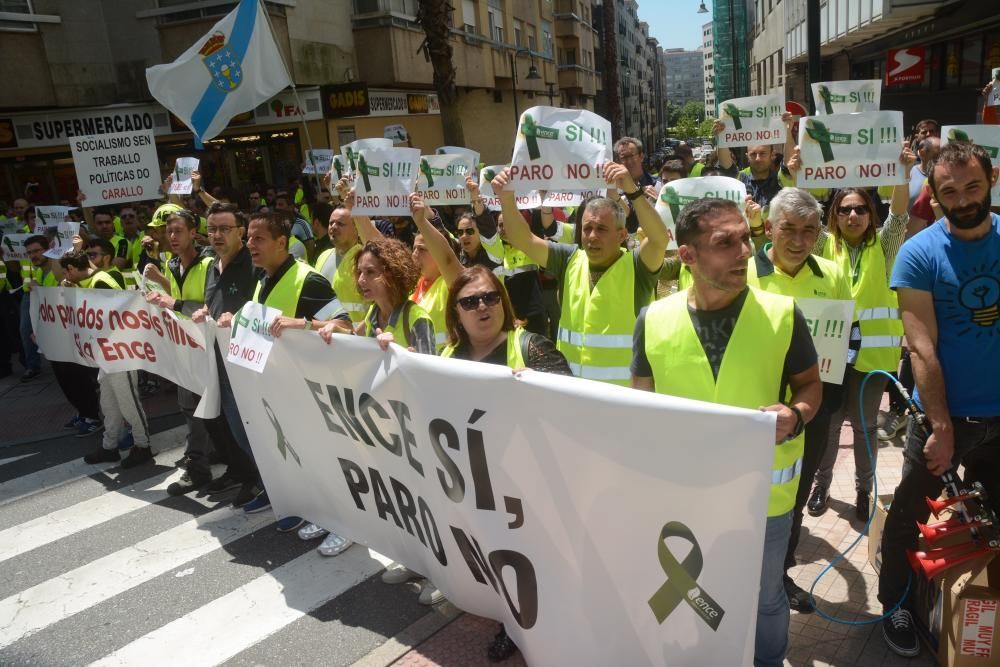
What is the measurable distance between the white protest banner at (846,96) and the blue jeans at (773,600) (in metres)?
5.36

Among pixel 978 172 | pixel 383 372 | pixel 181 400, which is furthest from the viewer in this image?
pixel 181 400

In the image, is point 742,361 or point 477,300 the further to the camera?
point 477,300

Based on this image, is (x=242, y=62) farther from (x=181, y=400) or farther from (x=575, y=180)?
(x=575, y=180)

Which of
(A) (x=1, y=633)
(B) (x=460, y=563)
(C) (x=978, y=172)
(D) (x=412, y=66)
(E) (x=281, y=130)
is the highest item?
(D) (x=412, y=66)

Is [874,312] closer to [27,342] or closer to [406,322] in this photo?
[406,322]

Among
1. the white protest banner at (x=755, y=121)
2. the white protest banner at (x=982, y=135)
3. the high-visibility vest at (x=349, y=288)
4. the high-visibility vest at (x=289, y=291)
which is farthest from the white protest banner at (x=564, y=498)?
the white protest banner at (x=755, y=121)

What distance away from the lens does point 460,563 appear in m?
3.36

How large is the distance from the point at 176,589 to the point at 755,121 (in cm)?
626

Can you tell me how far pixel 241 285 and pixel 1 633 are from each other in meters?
2.42

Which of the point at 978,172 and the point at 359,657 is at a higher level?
the point at 978,172

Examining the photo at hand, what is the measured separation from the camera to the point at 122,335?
591 cm

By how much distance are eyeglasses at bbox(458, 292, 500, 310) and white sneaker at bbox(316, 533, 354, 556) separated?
2.03 meters

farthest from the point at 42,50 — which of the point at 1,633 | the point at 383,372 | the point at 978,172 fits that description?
the point at 978,172

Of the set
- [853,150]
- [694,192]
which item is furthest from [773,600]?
[853,150]
